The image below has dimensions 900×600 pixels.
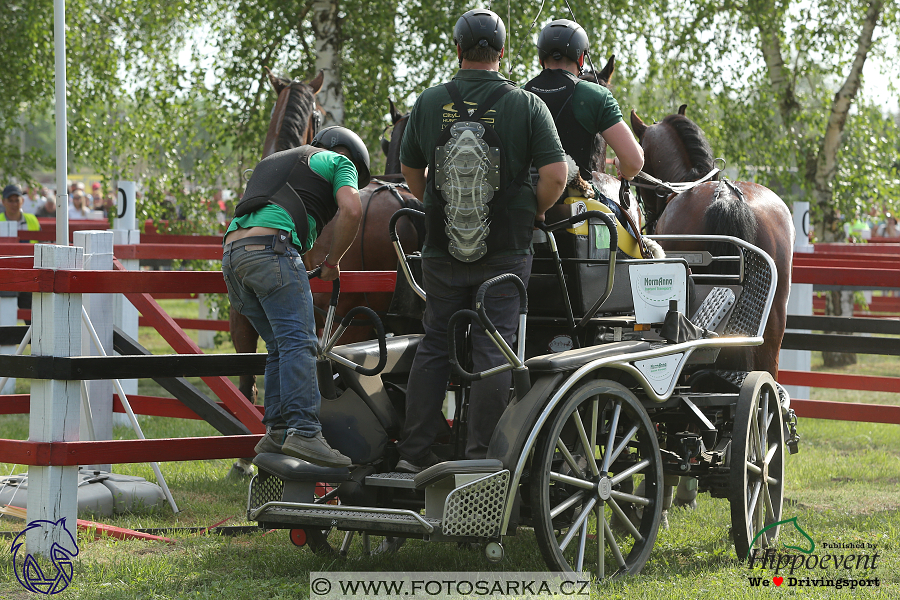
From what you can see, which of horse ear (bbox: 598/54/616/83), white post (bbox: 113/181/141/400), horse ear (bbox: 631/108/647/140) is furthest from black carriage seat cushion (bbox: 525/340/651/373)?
white post (bbox: 113/181/141/400)

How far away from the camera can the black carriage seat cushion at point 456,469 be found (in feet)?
12.3

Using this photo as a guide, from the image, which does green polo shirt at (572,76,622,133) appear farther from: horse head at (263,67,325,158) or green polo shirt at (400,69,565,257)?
horse head at (263,67,325,158)

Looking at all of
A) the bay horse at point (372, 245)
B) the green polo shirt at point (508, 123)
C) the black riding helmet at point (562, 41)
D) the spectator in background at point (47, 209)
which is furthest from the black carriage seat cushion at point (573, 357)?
the spectator in background at point (47, 209)

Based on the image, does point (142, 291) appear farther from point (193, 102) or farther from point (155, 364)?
point (193, 102)

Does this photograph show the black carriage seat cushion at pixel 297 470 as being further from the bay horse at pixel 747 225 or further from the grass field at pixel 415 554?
the bay horse at pixel 747 225

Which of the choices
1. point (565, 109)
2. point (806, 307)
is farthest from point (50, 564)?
point (806, 307)

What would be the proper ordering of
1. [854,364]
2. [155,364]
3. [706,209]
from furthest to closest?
[854,364] → [706,209] → [155,364]

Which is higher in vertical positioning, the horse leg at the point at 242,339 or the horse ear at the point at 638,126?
the horse ear at the point at 638,126

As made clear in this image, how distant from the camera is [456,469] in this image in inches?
149

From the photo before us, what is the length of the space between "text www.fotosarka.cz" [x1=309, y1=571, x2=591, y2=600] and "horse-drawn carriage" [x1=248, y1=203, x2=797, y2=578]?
0.32 ft

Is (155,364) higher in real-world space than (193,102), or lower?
lower

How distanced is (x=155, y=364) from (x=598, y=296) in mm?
2017

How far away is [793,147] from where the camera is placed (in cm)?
1284

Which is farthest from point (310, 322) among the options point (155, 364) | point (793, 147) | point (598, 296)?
point (793, 147)
